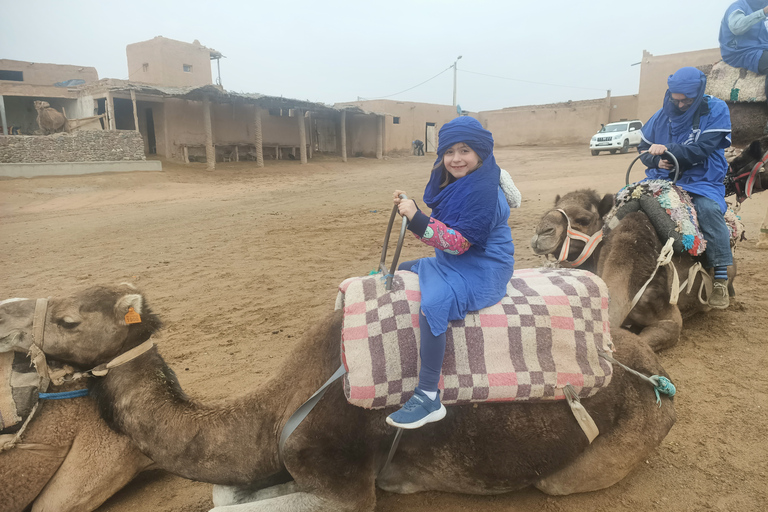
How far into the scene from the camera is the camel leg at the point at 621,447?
269 cm

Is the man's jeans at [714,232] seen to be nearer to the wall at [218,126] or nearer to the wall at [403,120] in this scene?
the wall at [218,126]

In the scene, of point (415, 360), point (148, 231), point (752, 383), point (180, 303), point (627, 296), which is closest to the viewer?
point (415, 360)

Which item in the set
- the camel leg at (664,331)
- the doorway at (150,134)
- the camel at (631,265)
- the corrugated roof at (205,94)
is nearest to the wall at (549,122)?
the corrugated roof at (205,94)

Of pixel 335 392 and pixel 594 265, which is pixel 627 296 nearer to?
pixel 594 265

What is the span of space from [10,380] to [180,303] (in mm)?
3930

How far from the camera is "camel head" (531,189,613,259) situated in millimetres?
4984

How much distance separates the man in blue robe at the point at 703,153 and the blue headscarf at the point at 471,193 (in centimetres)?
315

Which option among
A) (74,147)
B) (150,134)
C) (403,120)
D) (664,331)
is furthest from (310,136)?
(664,331)

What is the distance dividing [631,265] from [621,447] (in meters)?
2.43

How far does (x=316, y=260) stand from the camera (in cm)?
845

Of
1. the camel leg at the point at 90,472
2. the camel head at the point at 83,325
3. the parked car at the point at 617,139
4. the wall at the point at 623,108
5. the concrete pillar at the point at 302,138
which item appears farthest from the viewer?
the wall at the point at 623,108

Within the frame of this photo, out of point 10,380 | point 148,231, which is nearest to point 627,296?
point 10,380

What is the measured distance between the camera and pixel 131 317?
2602 mm

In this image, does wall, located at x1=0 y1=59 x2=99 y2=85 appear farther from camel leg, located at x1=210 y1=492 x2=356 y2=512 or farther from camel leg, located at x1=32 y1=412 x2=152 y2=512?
camel leg, located at x1=210 y1=492 x2=356 y2=512
